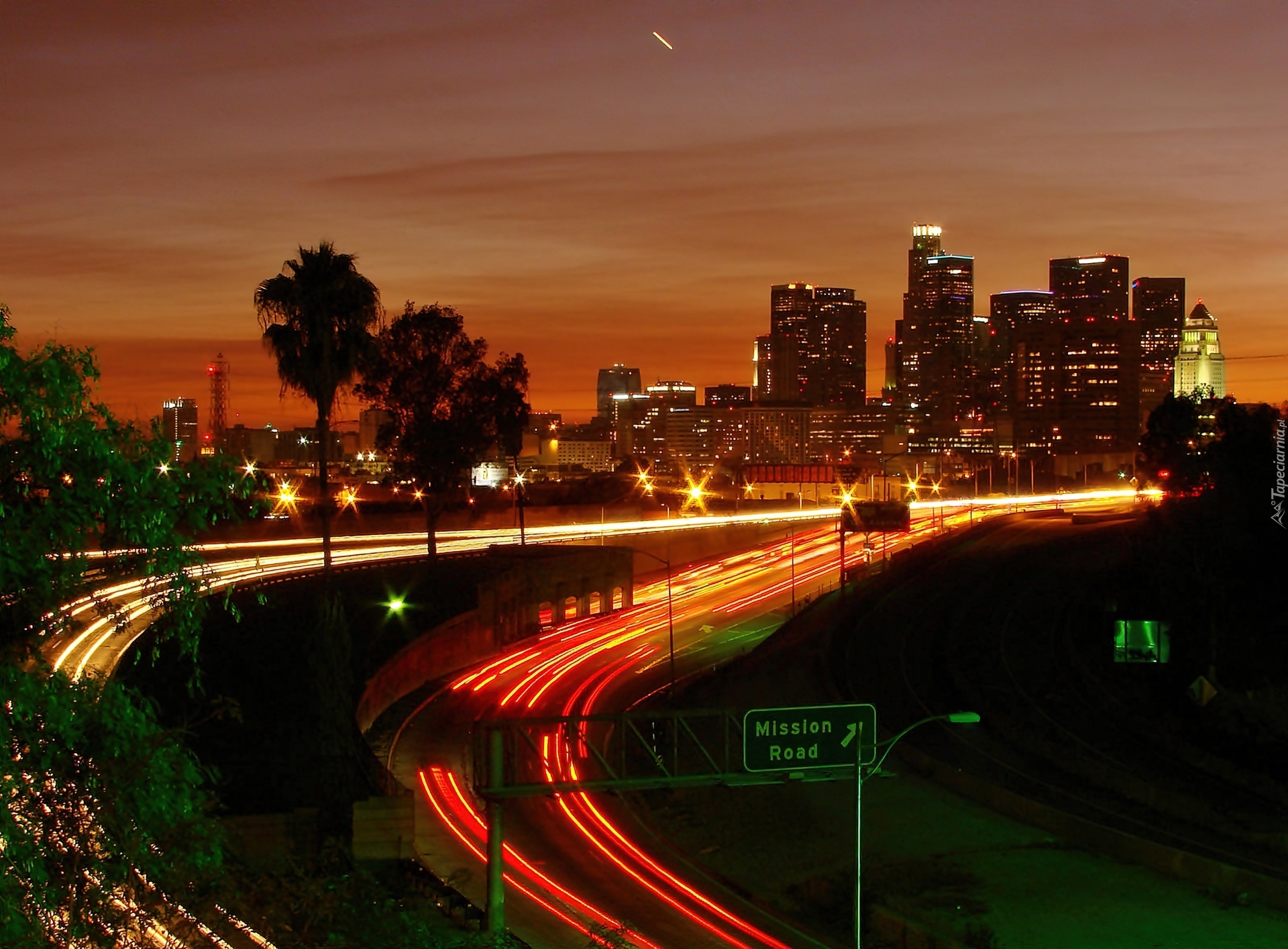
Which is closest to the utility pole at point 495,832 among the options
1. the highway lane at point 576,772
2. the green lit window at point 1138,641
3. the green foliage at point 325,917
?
the highway lane at point 576,772

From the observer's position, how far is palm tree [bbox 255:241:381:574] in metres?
35.5

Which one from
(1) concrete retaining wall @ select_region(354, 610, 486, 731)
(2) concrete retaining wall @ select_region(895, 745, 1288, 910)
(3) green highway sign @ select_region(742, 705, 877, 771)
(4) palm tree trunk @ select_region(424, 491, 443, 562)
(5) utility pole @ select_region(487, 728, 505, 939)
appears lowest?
(2) concrete retaining wall @ select_region(895, 745, 1288, 910)

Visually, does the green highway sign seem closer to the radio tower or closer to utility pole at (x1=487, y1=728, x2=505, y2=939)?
utility pole at (x1=487, y1=728, x2=505, y2=939)

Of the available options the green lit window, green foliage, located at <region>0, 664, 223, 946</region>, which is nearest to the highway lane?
green foliage, located at <region>0, 664, 223, 946</region>

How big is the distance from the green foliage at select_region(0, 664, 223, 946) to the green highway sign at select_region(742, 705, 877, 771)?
1188 centimetres

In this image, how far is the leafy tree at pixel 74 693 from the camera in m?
9.98

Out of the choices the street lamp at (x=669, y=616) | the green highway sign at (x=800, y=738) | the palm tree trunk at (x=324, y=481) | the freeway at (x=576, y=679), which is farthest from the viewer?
the street lamp at (x=669, y=616)

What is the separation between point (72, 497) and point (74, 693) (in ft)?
5.07

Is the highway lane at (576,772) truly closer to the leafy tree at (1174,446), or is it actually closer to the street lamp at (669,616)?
the street lamp at (669,616)

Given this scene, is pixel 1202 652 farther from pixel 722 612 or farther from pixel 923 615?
pixel 722 612

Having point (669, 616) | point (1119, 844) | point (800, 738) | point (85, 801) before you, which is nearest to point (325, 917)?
point (85, 801)

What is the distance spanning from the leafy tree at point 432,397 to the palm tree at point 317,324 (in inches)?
817

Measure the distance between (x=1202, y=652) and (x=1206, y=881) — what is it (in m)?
38.7

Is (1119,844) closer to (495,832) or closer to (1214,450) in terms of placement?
(495,832)
